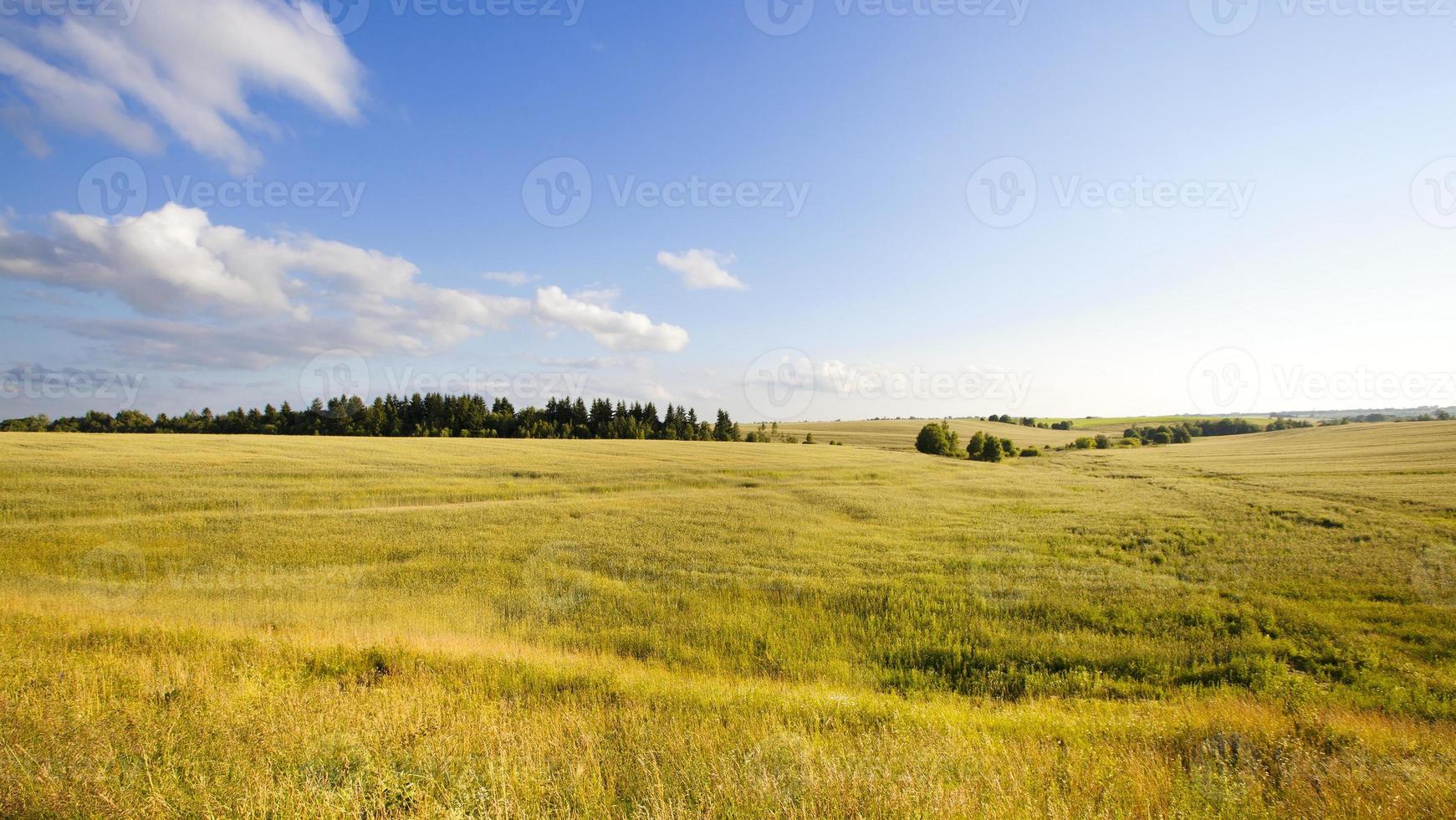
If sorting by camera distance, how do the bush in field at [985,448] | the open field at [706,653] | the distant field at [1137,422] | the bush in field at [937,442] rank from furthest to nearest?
the distant field at [1137,422] → the bush in field at [937,442] → the bush in field at [985,448] → the open field at [706,653]

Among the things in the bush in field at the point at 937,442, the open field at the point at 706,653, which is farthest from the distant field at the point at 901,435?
the open field at the point at 706,653

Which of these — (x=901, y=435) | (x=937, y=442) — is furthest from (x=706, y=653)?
(x=901, y=435)

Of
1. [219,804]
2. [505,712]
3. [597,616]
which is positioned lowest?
[597,616]

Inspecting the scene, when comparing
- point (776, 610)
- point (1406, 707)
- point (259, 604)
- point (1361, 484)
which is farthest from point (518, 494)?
point (1361, 484)

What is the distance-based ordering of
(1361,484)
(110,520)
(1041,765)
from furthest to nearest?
(1361,484) < (110,520) < (1041,765)

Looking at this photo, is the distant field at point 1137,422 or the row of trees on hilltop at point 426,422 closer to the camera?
the row of trees on hilltop at point 426,422

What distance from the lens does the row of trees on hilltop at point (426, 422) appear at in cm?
7544

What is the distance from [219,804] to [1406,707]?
49.6 feet

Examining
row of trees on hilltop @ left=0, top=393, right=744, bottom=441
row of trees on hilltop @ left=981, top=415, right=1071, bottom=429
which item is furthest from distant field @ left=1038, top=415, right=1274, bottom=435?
row of trees on hilltop @ left=0, top=393, right=744, bottom=441

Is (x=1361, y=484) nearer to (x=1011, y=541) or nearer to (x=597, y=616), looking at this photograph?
(x=1011, y=541)

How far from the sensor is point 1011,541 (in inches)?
801

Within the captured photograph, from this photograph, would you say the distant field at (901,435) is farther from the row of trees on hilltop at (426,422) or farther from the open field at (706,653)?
the open field at (706,653)

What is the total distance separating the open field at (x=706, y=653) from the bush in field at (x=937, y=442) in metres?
47.7

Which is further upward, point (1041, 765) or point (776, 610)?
point (1041, 765)
